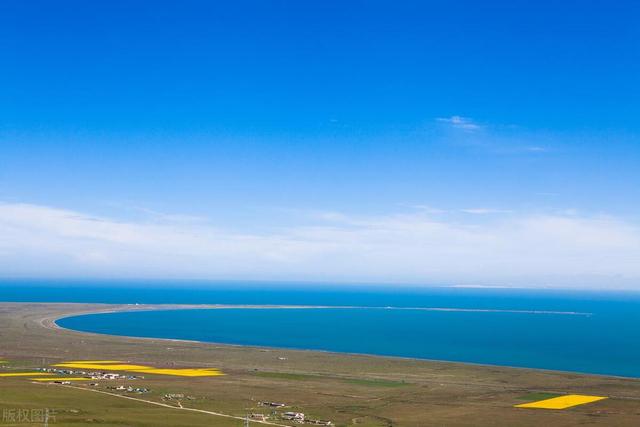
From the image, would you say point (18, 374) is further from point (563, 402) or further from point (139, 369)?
point (563, 402)

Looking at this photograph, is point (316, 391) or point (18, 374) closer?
point (316, 391)

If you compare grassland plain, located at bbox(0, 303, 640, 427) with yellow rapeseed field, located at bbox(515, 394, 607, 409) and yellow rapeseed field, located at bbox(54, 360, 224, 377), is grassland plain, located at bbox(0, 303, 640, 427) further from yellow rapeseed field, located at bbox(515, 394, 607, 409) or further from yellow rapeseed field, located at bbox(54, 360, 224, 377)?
yellow rapeseed field, located at bbox(54, 360, 224, 377)

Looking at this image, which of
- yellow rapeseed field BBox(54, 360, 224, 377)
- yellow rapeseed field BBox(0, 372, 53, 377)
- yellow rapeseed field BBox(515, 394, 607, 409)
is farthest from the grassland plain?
yellow rapeseed field BBox(0, 372, 53, 377)

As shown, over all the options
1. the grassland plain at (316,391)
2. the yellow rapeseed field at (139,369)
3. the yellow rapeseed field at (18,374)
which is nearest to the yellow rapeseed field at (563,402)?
the grassland plain at (316,391)

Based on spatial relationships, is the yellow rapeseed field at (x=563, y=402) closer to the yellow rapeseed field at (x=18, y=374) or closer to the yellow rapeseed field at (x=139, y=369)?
the yellow rapeseed field at (x=139, y=369)

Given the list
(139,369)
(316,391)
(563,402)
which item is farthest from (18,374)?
(563,402)

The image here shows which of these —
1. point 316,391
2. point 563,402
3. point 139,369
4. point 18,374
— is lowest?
point 139,369

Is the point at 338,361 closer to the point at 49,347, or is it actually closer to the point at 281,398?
the point at 281,398

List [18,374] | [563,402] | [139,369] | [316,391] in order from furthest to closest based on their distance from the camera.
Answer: [139,369]
[18,374]
[316,391]
[563,402]
